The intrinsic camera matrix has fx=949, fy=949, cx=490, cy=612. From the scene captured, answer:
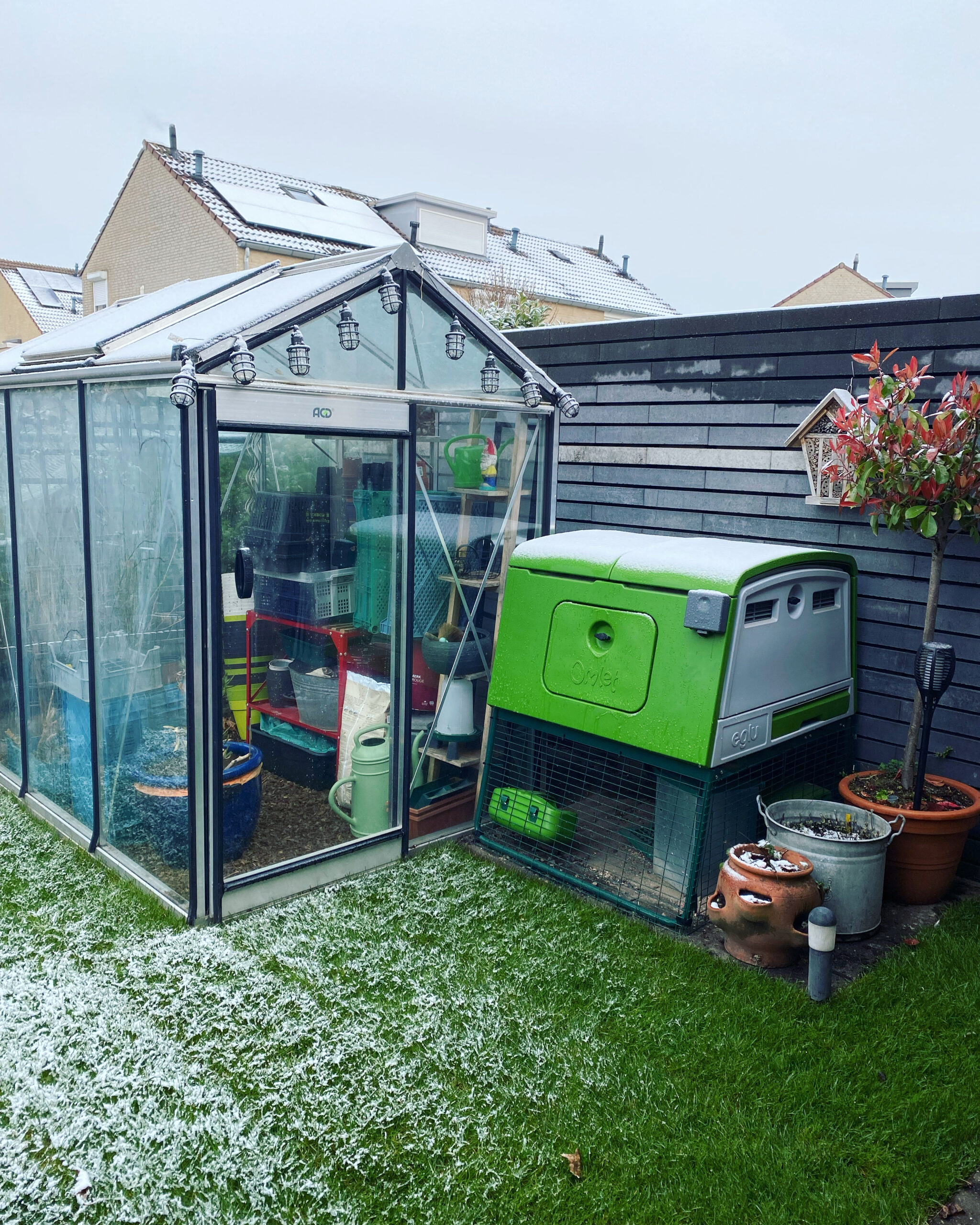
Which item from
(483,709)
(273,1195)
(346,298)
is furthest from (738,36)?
(273,1195)

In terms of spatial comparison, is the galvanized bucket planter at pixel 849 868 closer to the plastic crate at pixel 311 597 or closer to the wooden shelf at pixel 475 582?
the wooden shelf at pixel 475 582

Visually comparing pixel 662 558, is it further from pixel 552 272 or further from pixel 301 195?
pixel 552 272

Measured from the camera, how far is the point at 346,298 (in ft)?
12.8

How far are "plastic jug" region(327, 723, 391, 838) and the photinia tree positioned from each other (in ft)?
7.73

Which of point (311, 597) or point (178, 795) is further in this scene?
point (311, 597)

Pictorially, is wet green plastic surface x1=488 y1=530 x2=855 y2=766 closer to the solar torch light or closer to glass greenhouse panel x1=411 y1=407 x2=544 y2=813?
glass greenhouse panel x1=411 y1=407 x2=544 y2=813

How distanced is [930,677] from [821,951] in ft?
3.98

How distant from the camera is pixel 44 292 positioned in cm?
2605

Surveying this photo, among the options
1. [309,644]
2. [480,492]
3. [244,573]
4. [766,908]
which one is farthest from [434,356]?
[766,908]

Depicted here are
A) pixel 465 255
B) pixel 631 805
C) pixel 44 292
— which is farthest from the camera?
pixel 44 292

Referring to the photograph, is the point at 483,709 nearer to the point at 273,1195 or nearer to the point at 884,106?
the point at 273,1195

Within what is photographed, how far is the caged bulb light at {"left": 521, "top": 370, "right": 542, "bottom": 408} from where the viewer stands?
4.70 meters

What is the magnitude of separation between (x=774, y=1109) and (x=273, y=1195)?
1.45 metres

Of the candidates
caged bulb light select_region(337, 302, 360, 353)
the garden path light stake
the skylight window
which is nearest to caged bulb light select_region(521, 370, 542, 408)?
→ caged bulb light select_region(337, 302, 360, 353)
